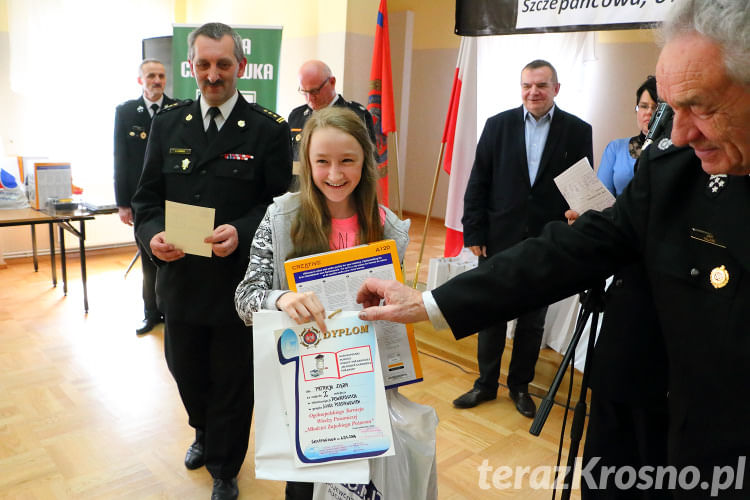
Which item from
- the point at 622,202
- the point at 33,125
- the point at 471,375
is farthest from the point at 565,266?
the point at 33,125

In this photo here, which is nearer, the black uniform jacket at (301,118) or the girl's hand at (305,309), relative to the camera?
the girl's hand at (305,309)

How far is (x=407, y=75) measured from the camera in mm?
7867

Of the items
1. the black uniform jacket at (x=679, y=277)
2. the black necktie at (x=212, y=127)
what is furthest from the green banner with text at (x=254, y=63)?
the black uniform jacket at (x=679, y=277)

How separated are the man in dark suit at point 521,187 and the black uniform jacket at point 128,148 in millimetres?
2194

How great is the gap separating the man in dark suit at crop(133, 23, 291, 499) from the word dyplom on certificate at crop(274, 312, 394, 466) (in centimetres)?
80

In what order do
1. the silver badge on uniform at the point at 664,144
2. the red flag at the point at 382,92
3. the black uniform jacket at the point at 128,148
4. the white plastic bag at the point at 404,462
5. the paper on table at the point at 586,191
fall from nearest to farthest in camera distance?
the silver badge on uniform at the point at 664,144 < the white plastic bag at the point at 404,462 < the paper on table at the point at 586,191 < the black uniform jacket at the point at 128,148 < the red flag at the point at 382,92

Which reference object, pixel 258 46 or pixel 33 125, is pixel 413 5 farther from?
pixel 33 125

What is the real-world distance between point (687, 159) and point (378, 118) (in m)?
3.42

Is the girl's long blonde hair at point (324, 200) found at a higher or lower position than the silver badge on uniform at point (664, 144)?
lower

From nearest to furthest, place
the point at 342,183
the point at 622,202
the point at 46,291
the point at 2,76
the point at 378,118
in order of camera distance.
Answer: the point at 622,202
the point at 342,183
the point at 378,118
the point at 46,291
the point at 2,76

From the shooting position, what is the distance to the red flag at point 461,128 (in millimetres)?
3871

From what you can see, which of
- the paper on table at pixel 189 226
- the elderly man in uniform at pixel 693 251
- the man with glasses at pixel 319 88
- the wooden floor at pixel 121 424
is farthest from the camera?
the man with glasses at pixel 319 88

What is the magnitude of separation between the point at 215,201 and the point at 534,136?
1.80 meters

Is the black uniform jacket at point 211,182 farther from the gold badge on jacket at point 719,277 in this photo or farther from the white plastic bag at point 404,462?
the gold badge on jacket at point 719,277
